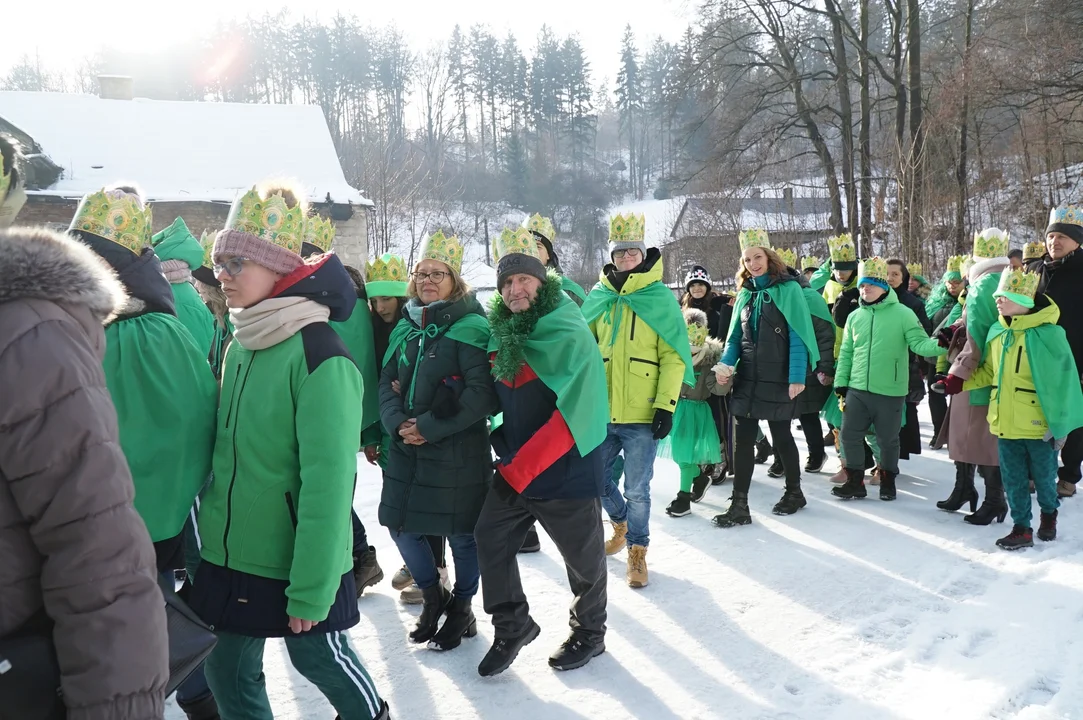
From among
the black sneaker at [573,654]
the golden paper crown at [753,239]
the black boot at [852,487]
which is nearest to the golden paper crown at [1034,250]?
the black boot at [852,487]

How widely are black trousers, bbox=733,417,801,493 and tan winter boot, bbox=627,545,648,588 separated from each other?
1.45 meters

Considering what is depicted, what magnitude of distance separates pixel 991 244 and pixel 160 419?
7.55 meters

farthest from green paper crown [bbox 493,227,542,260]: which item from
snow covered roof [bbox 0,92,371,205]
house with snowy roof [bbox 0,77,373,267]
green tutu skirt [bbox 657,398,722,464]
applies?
snow covered roof [bbox 0,92,371,205]

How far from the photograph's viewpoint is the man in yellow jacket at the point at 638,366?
185 inches

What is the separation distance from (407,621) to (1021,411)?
4.26 m

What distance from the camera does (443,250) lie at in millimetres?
3975

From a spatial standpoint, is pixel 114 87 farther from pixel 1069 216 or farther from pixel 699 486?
pixel 1069 216

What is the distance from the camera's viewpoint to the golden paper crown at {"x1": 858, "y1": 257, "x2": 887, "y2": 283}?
650 centimetres

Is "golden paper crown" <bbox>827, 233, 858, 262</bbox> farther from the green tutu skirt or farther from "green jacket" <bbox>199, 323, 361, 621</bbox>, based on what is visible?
"green jacket" <bbox>199, 323, 361, 621</bbox>

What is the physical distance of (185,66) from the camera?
45062 millimetres

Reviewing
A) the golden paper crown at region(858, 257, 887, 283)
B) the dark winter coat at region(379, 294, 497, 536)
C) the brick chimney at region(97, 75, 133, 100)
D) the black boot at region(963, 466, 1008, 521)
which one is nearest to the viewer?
the dark winter coat at region(379, 294, 497, 536)

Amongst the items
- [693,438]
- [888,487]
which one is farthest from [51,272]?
[888,487]

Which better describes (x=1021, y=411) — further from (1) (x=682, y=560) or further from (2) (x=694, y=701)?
(2) (x=694, y=701)

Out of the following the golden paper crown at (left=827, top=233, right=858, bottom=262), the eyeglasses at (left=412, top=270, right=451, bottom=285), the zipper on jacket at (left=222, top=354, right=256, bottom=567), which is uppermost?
the golden paper crown at (left=827, top=233, right=858, bottom=262)
